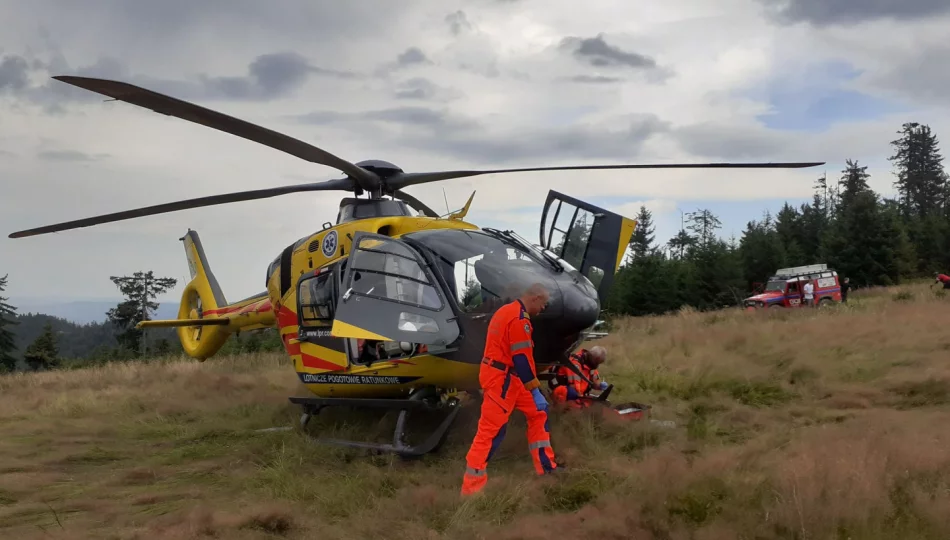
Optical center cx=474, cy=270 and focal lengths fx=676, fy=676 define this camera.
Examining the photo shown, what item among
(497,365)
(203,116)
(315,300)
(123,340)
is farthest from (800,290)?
(123,340)

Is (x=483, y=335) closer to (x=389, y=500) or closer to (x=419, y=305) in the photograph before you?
(x=419, y=305)

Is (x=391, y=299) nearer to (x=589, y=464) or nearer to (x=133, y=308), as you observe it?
(x=589, y=464)

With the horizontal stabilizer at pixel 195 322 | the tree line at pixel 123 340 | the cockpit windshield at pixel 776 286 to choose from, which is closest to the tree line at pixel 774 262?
the cockpit windshield at pixel 776 286

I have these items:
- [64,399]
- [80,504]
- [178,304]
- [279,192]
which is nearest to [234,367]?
[178,304]

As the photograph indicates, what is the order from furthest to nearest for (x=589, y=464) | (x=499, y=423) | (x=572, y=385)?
(x=572, y=385), (x=589, y=464), (x=499, y=423)

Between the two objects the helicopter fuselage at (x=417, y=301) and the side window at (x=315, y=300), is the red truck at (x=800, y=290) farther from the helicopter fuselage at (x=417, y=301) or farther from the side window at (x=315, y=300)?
the side window at (x=315, y=300)

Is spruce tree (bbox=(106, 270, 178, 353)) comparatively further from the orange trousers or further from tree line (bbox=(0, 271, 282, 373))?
the orange trousers

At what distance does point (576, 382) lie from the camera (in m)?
7.70

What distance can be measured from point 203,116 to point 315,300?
2705mm

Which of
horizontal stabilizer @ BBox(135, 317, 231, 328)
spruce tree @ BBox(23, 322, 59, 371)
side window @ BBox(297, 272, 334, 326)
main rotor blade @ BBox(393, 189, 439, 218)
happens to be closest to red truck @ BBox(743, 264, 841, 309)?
main rotor blade @ BBox(393, 189, 439, 218)

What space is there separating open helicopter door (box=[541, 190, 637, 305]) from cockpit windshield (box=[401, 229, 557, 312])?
1019mm

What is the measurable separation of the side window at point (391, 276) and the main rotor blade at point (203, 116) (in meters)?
1.30

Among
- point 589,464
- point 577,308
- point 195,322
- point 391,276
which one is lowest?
point 589,464

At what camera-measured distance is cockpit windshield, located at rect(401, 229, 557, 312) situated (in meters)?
6.30
